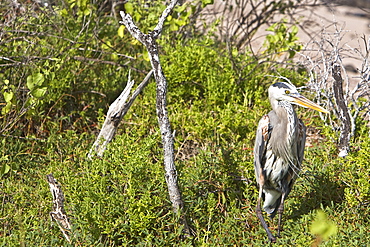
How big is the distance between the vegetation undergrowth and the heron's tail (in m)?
0.15

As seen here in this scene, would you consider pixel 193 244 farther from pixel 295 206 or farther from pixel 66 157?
pixel 66 157

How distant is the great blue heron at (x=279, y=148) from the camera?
152 inches

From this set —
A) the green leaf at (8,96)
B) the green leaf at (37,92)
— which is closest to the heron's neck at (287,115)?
the green leaf at (37,92)

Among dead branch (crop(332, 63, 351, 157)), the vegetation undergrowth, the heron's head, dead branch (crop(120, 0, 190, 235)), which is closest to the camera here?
dead branch (crop(120, 0, 190, 235))

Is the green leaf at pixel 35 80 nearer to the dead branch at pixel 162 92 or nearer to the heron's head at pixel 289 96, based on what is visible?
the dead branch at pixel 162 92

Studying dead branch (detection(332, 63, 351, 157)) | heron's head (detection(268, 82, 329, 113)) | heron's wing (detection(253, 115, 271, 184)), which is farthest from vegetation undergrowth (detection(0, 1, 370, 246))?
heron's head (detection(268, 82, 329, 113))

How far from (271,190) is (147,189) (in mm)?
1049

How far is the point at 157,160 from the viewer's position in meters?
4.48

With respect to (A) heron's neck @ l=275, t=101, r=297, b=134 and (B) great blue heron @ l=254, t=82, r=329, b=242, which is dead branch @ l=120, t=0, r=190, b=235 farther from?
(A) heron's neck @ l=275, t=101, r=297, b=134

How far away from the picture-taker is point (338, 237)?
12.1 feet

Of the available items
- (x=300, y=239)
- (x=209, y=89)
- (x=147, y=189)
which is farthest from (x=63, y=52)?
(x=300, y=239)

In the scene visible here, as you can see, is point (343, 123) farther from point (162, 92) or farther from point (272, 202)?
point (162, 92)

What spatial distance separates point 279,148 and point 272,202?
0.49 metres

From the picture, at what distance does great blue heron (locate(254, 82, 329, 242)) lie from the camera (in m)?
3.86
